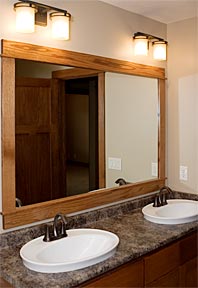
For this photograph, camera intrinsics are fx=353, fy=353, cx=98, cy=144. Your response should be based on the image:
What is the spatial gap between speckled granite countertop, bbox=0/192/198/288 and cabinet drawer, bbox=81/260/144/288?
0.18 ft

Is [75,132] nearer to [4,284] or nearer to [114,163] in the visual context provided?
[114,163]

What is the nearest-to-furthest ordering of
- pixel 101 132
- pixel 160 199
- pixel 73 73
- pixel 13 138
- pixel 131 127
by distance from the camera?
1. pixel 13 138
2. pixel 73 73
3. pixel 101 132
4. pixel 160 199
5. pixel 131 127

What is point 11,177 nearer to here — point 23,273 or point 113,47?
point 23,273

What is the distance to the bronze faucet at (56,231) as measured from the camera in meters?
1.98

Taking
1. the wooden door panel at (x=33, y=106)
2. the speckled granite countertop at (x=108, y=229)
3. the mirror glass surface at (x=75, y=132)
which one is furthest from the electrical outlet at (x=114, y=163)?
the wooden door panel at (x=33, y=106)

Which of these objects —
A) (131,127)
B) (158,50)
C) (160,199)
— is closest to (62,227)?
(160,199)

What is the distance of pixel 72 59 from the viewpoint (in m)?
2.26

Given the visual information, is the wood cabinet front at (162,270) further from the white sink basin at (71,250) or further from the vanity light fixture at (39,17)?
the vanity light fixture at (39,17)

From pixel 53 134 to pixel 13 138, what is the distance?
35 cm

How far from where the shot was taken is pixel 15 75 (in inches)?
78.1

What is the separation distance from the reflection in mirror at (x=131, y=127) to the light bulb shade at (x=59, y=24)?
0.55m

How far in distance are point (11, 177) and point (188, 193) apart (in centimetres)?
162

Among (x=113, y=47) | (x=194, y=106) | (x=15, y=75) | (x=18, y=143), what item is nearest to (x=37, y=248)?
(x=18, y=143)

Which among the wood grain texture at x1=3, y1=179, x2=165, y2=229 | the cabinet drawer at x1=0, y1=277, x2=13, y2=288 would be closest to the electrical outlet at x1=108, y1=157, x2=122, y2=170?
the wood grain texture at x1=3, y1=179, x2=165, y2=229
